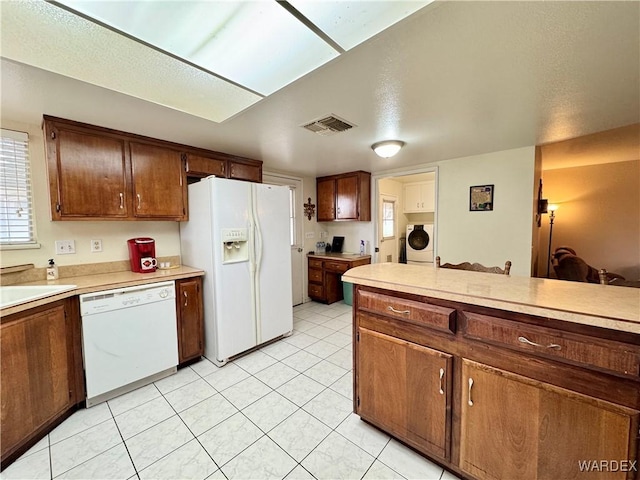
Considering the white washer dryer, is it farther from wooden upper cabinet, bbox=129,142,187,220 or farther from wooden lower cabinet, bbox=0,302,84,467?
wooden lower cabinet, bbox=0,302,84,467

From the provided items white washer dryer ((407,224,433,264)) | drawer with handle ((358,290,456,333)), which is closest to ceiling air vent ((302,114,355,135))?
drawer with handle ((358,290,456,333))

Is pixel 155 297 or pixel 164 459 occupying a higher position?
pixel 155 297

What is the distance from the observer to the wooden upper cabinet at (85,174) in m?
1.95

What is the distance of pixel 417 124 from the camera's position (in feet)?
7.13

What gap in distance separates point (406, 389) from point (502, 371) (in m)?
0.52

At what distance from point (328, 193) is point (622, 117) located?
3321mm

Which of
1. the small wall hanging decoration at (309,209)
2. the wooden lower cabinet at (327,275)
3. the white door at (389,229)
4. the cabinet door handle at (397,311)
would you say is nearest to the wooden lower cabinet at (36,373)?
the cabinet door handle at (397,311)

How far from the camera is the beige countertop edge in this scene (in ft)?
5.17

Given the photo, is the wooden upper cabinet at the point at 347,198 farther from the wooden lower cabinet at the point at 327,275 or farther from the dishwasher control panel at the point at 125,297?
the dishwasher control panel at the point at 125,297

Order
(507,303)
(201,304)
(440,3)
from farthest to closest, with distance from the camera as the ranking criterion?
1. (201,304)
2. (507,303)
3. (440,3)

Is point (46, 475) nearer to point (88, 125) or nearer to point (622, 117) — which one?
point (88, 125)

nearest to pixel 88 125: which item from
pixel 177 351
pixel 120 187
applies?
pixel 120 187

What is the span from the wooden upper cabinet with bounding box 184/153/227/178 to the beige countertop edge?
1.03 m

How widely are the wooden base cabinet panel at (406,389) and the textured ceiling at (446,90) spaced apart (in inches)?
59.6
